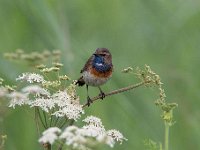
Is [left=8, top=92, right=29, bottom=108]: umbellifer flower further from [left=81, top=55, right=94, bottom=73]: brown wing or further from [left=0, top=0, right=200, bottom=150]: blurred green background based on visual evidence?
[left=81, top=55, right=94, bottom=73]: brown wing

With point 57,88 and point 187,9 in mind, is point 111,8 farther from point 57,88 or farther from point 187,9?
point 57,88

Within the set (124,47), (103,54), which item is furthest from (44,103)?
(124,47)

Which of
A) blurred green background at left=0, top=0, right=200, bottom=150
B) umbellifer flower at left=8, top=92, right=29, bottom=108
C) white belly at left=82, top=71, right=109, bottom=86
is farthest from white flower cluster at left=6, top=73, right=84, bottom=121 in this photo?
white belly at left=82, top=71, right=109, bottom=86

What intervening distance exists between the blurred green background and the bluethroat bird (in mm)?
71

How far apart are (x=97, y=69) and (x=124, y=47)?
116 cm

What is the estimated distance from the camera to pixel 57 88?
11.1 ft

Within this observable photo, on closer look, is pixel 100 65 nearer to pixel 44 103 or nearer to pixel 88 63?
pixel 88 63

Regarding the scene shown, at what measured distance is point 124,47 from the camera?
6035 mm

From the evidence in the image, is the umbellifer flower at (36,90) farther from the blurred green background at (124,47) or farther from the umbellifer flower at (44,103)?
the blurred green background at (124,47)

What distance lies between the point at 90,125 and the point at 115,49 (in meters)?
3.00

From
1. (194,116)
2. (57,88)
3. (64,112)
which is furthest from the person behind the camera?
(194,116)

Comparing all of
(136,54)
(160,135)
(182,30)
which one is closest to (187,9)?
(182,30)

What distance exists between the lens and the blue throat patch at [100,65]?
488cm

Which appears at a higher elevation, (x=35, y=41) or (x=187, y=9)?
(x=187, y=9)
